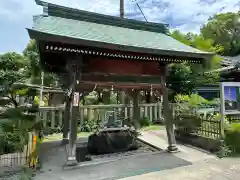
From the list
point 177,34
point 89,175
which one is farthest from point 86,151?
point 177,34

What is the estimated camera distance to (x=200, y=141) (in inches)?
258

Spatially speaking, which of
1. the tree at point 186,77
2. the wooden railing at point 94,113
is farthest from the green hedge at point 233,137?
the tree at point 186,77

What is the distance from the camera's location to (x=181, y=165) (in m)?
5.00

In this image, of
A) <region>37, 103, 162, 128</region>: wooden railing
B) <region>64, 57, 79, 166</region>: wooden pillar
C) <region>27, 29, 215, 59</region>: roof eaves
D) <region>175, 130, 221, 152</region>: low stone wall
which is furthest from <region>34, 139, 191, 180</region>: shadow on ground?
<region>37, 103, 162, 128</region>: wooden railing

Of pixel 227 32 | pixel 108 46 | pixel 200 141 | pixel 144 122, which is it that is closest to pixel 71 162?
pixel 108 46

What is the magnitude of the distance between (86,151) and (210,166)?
11.4ft

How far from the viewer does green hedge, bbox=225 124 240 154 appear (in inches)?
225

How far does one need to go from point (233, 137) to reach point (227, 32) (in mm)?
28142

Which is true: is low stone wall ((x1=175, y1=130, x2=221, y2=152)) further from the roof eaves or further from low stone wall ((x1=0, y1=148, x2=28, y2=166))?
low stone wall ((x1=0, y1=148, x2=28, y2=166))

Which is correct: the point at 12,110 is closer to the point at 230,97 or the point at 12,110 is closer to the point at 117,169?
Result: the point at 117,169

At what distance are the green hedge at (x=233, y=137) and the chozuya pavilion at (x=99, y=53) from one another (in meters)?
1.51

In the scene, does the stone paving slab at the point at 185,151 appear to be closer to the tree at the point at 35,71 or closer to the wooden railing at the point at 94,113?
the wooden railing at the point at 94,113

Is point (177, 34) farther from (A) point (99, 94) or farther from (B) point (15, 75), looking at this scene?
(B) point (15, 75)

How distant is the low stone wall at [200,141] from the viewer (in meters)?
6.02
